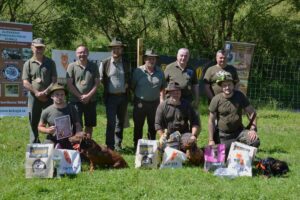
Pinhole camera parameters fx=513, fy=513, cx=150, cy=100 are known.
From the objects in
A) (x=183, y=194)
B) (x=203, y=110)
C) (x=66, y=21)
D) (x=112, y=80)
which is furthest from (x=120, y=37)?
(x=183, y=194)

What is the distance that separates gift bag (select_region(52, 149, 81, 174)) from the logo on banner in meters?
5.48

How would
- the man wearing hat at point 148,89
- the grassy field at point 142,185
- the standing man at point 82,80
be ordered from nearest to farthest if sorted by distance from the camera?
1. the grassy field at point 142,185
2. the standing man at point 82,80
3. the man wearing hat at point 148,89

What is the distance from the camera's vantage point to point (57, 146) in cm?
699

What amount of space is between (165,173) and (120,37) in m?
11.5

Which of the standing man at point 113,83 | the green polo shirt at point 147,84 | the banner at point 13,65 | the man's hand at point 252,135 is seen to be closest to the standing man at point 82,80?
the standing man at point 113,83

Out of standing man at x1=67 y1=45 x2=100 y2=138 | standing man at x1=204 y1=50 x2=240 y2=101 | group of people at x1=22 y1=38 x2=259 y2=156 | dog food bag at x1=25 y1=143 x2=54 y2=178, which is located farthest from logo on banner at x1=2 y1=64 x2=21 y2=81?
dog food bag at x1=25 y1=143 x2=54 y2=178

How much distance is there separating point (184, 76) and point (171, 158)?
163 centimetres

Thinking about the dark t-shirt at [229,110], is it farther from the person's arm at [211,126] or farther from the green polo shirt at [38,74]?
the green polo shirt at [38,74]

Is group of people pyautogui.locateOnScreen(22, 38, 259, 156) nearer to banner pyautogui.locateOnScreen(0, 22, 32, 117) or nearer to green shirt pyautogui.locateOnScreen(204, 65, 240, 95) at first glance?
green shirt pyautogui.locateOnScreen(204, 65, 240, 95)

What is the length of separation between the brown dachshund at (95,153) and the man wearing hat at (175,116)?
0.89 meters

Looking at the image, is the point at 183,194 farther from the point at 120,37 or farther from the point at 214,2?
the point at 120,37

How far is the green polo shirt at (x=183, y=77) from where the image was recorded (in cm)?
819

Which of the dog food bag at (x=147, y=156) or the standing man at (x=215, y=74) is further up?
the standing man at (x=215, y=74)

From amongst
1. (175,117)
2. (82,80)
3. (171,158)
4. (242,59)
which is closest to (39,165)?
(171,158)
